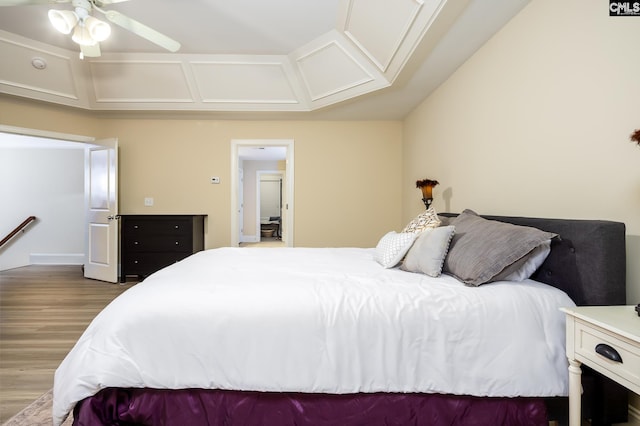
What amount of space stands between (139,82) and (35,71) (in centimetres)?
104

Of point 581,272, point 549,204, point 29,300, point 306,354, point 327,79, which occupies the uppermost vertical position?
point 327,79

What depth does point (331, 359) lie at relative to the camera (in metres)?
1.12

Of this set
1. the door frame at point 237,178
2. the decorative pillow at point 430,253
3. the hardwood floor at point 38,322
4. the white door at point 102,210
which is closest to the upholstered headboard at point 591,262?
the decorative pillow at point 430,253

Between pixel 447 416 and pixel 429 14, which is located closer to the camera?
pixel 447 416

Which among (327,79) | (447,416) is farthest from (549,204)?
(327,79)

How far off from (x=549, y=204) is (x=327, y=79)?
259 centimetres

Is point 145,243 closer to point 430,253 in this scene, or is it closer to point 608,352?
point 430,253

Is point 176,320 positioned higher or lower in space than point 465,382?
higher

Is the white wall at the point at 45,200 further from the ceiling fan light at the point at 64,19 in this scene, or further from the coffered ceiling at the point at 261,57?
the ceiling fan light at the point at 64,19

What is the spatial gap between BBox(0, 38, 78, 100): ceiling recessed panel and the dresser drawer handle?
5011 mm

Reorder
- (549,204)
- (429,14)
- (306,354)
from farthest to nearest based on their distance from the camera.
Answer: (429,14) < (549,204) < (306,354)

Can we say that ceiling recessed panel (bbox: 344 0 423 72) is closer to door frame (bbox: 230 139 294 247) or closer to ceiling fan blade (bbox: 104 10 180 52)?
ceiling fan blade (bbox: 104 10 180 52)

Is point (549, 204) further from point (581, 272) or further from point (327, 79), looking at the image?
point (327, 79)

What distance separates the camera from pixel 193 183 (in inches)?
168
